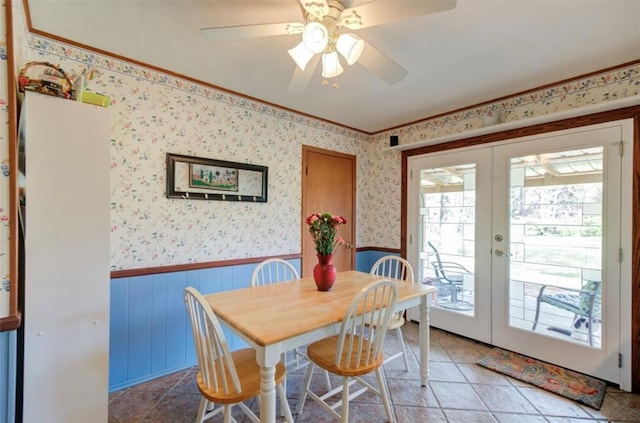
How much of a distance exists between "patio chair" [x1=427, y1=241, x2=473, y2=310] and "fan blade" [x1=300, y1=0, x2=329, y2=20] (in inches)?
103

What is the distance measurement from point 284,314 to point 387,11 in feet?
4.98

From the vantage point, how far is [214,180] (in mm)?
2494

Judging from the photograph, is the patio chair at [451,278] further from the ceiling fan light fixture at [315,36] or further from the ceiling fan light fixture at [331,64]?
the ceiling fan light fixture at [315,36]

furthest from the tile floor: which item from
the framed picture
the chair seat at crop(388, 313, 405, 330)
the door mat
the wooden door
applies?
the framed picture

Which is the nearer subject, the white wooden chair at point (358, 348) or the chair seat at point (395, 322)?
the white wooden chair at point (358, 348)

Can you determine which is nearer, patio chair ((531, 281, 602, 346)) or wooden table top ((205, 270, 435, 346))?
wooden table top ((205, 270, 435, 346))

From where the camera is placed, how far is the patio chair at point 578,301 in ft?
7.13

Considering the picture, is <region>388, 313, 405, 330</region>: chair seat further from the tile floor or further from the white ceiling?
the white ceiling

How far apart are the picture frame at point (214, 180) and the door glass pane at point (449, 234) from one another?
184 cm

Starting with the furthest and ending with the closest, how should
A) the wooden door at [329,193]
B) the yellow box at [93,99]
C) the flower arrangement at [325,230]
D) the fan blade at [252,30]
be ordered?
the wooden door at [329,193] → the flower arrangement at [325,230] → the yellow box at [93,99] → the fan blade at [252,30]

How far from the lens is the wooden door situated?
3.20 meters

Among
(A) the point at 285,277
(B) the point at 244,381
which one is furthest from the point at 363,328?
(A) the point at 285,277

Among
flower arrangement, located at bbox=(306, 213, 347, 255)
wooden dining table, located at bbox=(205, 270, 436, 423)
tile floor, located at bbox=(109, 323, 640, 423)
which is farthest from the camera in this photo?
flower arrangement, located at bbox=(306, 213, 347, 255)

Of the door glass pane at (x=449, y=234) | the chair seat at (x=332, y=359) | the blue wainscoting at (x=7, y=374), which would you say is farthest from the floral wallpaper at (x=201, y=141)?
the chair seat at (x=332, y=359)
